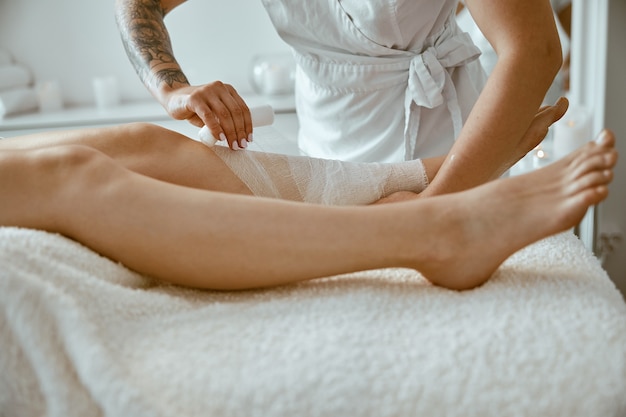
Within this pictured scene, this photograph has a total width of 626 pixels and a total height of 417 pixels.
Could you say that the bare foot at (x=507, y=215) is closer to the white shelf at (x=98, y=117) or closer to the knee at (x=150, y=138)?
the knee at (x=150, y=138)

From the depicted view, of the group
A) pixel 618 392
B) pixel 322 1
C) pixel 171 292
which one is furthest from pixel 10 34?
pixel 618 392

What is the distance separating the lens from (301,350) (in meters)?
0.72

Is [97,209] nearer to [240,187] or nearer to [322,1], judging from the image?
[240,187]

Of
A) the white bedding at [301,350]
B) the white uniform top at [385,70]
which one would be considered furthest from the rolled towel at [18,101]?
the white bedding at [301,350]

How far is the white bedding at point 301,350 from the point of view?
2.23 feet

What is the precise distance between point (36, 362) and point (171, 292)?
0.72ft

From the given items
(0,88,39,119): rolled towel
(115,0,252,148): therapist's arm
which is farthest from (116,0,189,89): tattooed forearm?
(0,88,39,119): rolled towel

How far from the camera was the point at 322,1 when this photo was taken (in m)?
1.48

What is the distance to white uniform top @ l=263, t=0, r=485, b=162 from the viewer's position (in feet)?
4.80

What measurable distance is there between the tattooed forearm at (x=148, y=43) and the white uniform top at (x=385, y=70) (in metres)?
0.26

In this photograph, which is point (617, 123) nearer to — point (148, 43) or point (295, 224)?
point (148, 43)

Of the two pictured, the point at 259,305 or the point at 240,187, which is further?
the point at 240,187

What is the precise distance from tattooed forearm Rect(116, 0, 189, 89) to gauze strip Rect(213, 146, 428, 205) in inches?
12.4

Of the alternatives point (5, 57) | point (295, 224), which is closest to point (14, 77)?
point (5, 57)
